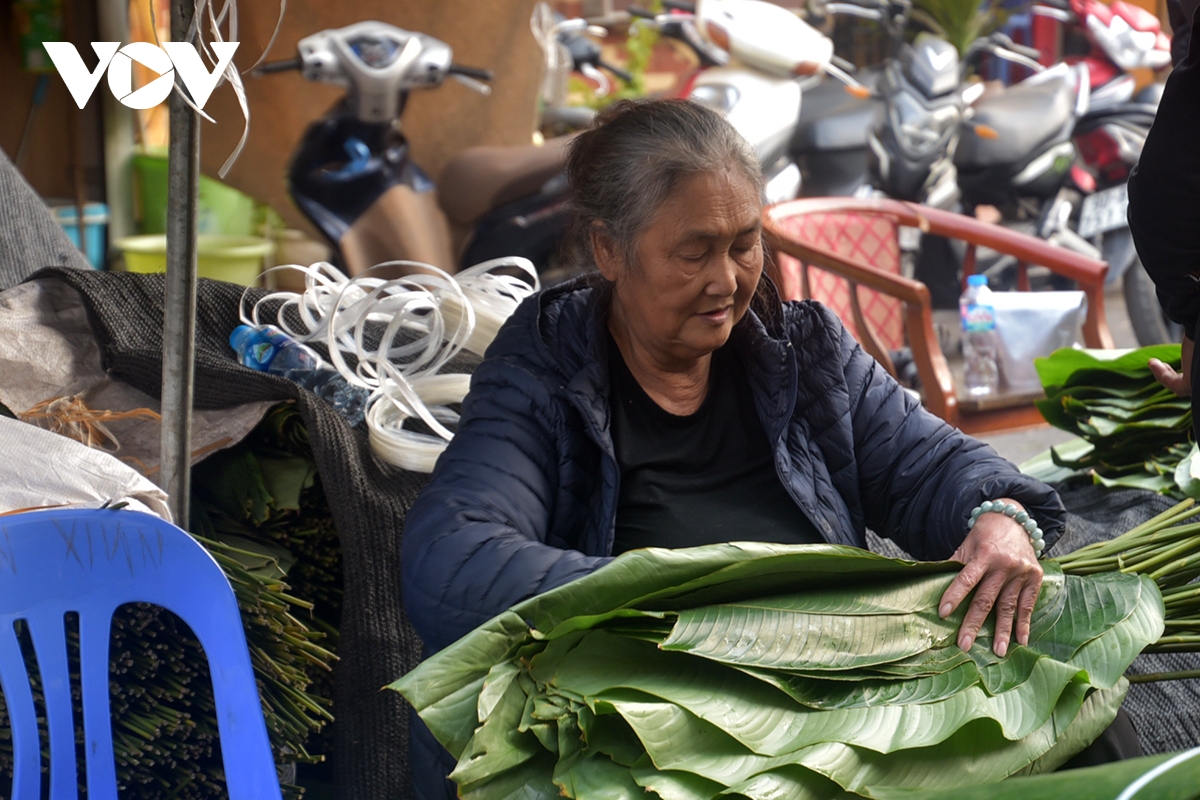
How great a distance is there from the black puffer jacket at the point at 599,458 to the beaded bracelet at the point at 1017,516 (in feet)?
0.26

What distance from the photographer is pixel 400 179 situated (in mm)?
4695

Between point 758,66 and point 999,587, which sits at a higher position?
point 999,587

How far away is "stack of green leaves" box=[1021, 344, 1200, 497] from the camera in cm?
223

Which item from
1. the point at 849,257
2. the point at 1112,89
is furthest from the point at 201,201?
the point at 1112,89

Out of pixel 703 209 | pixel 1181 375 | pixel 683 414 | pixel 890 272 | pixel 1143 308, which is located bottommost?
pixel 1143 308

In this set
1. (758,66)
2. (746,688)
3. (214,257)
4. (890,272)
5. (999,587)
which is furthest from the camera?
(758,66)

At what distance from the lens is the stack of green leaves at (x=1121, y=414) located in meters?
2.23

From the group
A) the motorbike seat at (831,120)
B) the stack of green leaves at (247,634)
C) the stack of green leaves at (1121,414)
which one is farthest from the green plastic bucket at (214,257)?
the stack of green leaves at (1121,414)

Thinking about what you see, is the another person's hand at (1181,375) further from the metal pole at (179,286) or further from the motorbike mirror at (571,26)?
the motorbike mirror at (571,26)

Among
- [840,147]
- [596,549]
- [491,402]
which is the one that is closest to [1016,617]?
[596,549]

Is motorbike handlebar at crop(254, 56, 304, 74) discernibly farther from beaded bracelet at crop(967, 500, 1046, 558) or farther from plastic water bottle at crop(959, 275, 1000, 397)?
beaded bracelet at crop(967, 500, 1046, 558)

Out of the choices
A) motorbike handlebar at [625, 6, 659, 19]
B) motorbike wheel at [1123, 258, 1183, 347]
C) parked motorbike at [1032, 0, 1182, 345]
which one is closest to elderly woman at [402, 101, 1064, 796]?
motorbike handlebar at [625, 6, 659, 19]

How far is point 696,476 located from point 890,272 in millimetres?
2690

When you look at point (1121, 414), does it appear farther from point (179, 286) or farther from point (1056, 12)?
point (1056, 12)
